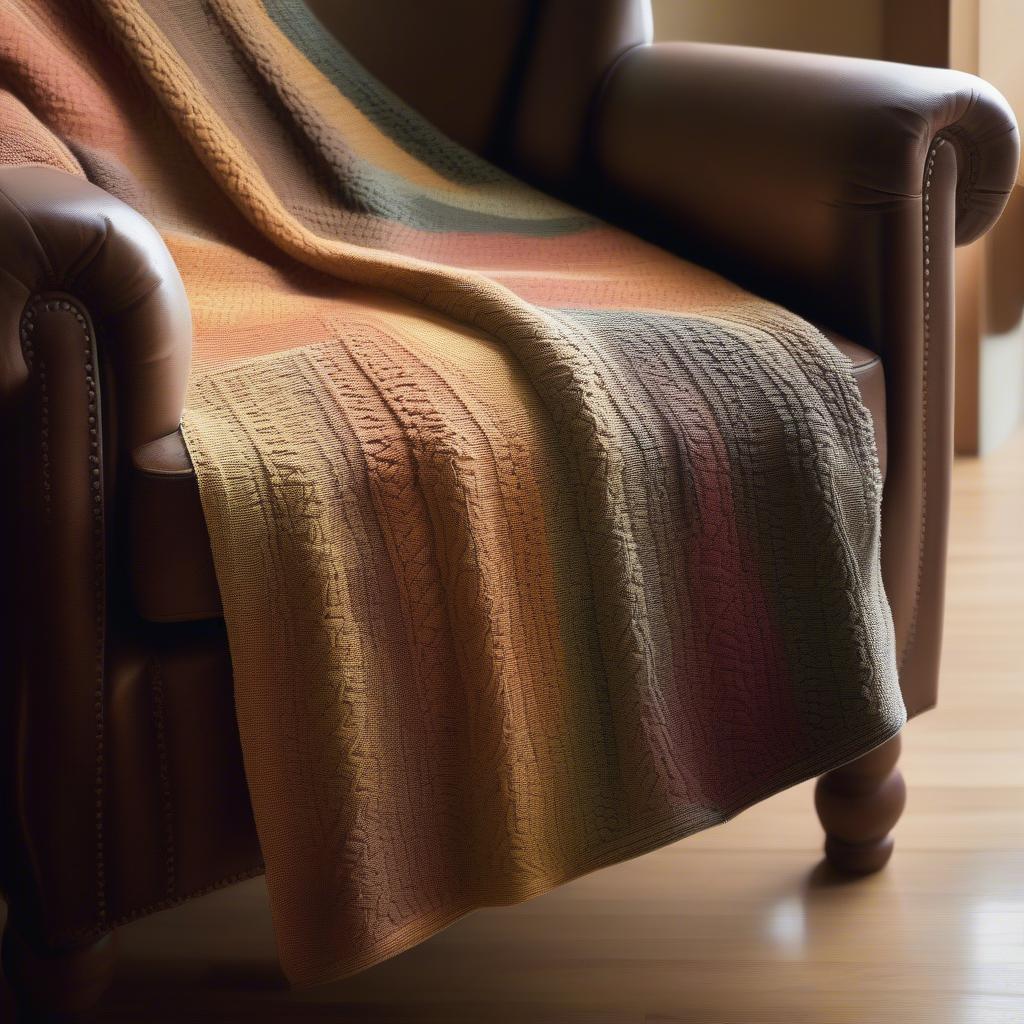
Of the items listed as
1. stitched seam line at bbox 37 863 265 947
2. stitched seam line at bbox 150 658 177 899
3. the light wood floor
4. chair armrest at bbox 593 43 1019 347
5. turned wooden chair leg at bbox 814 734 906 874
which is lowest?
the light wood floor

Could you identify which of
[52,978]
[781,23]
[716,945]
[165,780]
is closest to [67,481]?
[165,780]

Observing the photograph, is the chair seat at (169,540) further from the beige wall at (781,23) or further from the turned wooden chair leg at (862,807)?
the beige wall at (781,23)

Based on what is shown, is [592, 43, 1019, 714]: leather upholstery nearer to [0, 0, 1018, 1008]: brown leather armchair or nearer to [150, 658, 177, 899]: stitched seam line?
[0, 0, 1018, 1008]: brown leather armchair

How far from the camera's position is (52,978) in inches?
35.7

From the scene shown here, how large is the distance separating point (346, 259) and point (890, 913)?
727mm

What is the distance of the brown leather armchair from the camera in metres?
0.78

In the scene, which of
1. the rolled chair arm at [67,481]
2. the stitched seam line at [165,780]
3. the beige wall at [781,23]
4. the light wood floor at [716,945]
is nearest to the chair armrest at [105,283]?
the rolled chair arm at [67,481]

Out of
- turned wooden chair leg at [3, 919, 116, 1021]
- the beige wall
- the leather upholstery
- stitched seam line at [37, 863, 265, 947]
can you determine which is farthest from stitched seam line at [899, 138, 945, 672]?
the beige wall

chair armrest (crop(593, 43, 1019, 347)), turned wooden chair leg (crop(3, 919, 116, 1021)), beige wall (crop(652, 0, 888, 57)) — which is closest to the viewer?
turned wooden chair leg (crop(3, 919, 116, 1021))

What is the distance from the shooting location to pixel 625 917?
1.10 m

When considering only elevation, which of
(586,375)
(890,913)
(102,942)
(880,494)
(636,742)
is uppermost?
(586,375)

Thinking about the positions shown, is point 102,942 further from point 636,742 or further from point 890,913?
point 890,913

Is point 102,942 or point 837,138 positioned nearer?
point 102,942

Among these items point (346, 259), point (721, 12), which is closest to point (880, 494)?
point (346, 259)
